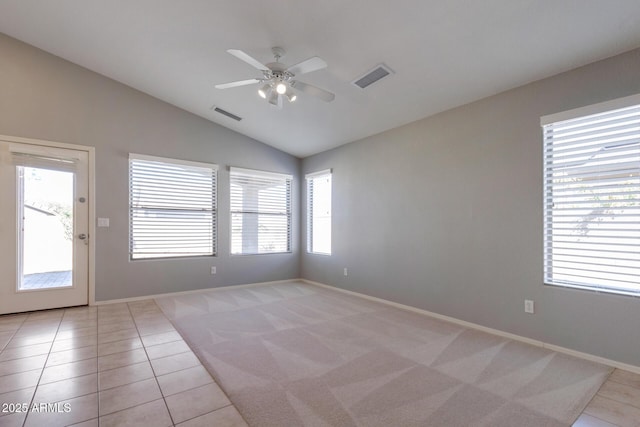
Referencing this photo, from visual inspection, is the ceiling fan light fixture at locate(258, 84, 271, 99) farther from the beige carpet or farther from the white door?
the white door

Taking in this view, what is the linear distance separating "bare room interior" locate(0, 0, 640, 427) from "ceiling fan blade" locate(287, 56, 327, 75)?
0.03 metres

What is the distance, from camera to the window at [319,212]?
5750 millimetres

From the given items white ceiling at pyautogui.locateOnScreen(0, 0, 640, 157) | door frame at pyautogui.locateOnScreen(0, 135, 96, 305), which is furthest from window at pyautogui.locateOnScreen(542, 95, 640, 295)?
door frame at pyautogui.locateOnScreen(0, 135, 96, 305)

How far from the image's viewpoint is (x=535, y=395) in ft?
6.90

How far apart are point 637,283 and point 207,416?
11.4ft

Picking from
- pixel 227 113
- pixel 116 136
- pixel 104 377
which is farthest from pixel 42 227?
pixel 227 113

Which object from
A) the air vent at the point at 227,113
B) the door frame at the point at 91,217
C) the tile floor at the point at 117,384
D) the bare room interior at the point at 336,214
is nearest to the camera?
the tile floor at the point at 117,384

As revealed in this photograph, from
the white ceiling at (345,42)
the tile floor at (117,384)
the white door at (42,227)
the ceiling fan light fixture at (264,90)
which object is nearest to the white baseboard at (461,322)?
the tile floor at (117,384)

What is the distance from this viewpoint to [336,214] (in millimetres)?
5465

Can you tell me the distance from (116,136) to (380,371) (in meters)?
4.79

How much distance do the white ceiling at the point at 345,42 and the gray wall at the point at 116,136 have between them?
0.96 feet

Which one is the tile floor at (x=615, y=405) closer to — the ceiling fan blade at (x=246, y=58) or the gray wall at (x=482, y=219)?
the gray wall at (x=482, y=219)

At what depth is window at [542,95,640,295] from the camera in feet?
8.22

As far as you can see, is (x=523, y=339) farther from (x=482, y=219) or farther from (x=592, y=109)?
(x=592, y=109)
